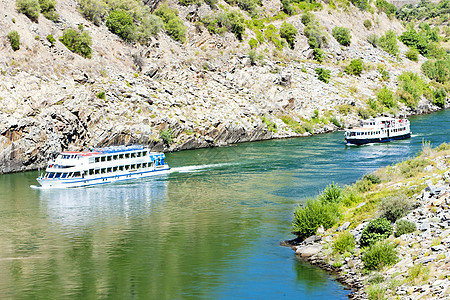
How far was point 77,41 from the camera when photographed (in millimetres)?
121562

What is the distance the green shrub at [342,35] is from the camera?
610 ft

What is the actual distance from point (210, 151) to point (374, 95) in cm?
6910

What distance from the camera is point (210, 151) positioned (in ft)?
380

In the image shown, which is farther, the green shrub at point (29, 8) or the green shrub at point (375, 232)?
the green shrub at point (29, 8)

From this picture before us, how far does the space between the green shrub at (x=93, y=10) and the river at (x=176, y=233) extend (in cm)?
5101

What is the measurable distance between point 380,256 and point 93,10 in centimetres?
11034

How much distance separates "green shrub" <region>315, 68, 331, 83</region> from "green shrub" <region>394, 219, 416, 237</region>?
4760 inches

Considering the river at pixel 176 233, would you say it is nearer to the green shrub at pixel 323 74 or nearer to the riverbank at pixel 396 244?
the riverbank at pixel 396 244

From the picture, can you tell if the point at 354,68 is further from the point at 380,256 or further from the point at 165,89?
the point at 380,256

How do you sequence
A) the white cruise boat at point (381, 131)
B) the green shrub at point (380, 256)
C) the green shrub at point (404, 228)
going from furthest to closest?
the white cruise boat at point (381, 131), the green shrub at point (404, 228), the green shrub at point (380, 256)

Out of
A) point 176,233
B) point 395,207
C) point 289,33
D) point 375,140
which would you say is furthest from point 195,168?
point 289,33

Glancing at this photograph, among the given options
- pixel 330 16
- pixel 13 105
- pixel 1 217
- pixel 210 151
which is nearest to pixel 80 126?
pixel 13 105

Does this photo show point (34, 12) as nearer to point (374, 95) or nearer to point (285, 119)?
point (285, 119)

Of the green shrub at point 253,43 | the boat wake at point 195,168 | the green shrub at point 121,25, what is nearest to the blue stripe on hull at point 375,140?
the boat wake at point 195,168
